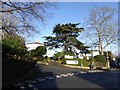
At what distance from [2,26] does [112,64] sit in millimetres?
51887

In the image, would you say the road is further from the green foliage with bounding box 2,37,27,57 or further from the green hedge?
the green foliage with bounding box 2,37,27,57

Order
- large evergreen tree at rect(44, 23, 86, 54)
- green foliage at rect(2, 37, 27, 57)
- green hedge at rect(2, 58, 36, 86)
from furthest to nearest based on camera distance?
1. large evergreen tree at rect(44, 23, 86, 54)
2. green foliage at rect(2, 37, 27, 57)
3. green hedge at rect(2, 58, 36, 86)

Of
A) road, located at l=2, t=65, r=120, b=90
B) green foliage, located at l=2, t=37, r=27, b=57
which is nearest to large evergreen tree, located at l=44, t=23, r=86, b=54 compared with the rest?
green foliage, located at l=2, t=37, r=27, b=57

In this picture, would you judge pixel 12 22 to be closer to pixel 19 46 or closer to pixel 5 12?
pixel 5 12

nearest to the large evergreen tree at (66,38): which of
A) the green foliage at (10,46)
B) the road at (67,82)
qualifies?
the green foliage at (10,46)

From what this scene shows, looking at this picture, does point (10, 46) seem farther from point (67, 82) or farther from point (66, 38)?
point (66, 38)

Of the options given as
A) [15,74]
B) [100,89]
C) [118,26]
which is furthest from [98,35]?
[100,89]

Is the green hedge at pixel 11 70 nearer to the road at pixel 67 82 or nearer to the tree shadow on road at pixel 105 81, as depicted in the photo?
the road at pixel 67 82

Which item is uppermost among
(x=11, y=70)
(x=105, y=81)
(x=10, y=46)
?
(x=10, y=46)

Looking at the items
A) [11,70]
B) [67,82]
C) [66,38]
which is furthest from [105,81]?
[66,38]

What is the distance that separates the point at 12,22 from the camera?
2223cm

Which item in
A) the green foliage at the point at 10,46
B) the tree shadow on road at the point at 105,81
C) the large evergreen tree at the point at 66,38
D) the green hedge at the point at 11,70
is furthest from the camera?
the large evergreen tree at the point at 66,38

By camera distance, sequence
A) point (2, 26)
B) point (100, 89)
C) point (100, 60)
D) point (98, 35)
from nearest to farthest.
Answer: point (100, 89) → point (2, 26) → point (100, 60) → point (98, 35)

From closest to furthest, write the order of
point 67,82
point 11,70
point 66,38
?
1. point 67,82
2. point 11,70
3. point 66,38
